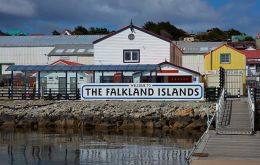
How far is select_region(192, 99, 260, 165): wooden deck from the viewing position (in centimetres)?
1906

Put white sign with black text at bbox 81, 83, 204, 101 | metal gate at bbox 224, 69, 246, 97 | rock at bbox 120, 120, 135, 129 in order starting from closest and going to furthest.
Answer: rock at bbox 120, 120, 135, 129 < white sign with black text at bbox 81, 83, 204, 101 < metal gate at bbox 224, 69, 246, 97

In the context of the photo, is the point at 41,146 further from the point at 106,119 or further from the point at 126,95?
the point at 126,95

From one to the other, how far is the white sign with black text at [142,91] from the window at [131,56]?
558 inches

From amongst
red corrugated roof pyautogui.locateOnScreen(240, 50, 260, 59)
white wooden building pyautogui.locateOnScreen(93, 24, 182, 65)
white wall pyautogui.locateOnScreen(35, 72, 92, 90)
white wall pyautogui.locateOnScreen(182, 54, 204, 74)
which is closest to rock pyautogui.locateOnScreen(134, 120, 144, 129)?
white wall pyautogui.locateOnScreen(35, 72, 92, 90)

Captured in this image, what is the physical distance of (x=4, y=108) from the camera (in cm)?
4475

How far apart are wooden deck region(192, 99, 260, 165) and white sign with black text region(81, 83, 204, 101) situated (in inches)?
323

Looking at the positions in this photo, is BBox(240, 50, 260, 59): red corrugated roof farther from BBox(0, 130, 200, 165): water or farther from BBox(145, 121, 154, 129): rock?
BBox(0, 130, 200, 165): water

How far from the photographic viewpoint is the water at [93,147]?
25031mm

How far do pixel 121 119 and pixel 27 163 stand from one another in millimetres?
17089

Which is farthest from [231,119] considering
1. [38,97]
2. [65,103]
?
[38,97]

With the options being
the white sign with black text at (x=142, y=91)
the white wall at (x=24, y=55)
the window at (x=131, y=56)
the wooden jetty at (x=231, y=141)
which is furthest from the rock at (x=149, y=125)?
the white wall at (x=24, y=55)

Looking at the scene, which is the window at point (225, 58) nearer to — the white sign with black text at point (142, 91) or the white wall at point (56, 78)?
the white wall at point (56, 78)

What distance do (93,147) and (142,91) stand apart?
14.3 metres

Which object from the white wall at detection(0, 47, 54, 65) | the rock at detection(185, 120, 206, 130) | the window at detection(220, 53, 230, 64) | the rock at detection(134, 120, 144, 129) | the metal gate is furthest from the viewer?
the white wall at detection(0, 47, 54, 65)
